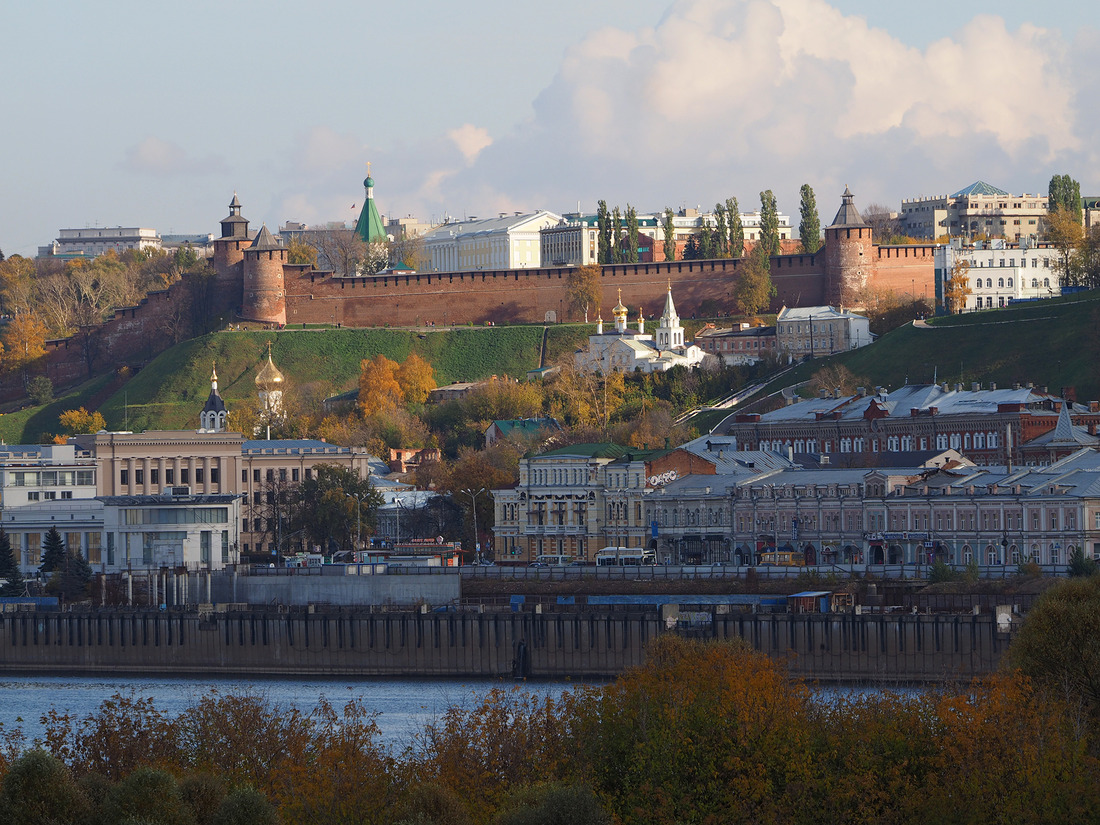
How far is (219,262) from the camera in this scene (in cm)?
15450

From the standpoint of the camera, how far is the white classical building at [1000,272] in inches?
5773

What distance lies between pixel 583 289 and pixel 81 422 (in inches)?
1314

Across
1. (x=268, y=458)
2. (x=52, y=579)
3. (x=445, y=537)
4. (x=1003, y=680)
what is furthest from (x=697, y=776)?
(x=268, y=458)

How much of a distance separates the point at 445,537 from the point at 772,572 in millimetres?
24696

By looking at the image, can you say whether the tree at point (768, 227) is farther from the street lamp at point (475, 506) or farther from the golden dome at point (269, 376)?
the street lamp at point (475, 506)

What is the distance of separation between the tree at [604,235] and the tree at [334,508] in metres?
57.7

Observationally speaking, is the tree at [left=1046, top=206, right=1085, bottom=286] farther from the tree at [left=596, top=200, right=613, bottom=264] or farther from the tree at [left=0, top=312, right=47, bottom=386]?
the tree at [left=0, top=312, right=47, bottom=386]

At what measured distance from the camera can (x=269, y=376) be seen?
461 ft

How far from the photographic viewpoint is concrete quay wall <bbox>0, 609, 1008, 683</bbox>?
2653 inches

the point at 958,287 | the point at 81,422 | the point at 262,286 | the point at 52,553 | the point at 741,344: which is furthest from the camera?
the point at 262,286

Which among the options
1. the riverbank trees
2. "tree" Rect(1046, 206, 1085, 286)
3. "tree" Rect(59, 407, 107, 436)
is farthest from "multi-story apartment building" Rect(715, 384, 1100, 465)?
the riverbank trees

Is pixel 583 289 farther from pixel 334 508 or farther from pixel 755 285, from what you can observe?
pixel 334 508

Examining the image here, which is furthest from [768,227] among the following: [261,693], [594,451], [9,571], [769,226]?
[261,693]

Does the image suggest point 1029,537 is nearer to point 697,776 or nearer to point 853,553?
point 853,553
